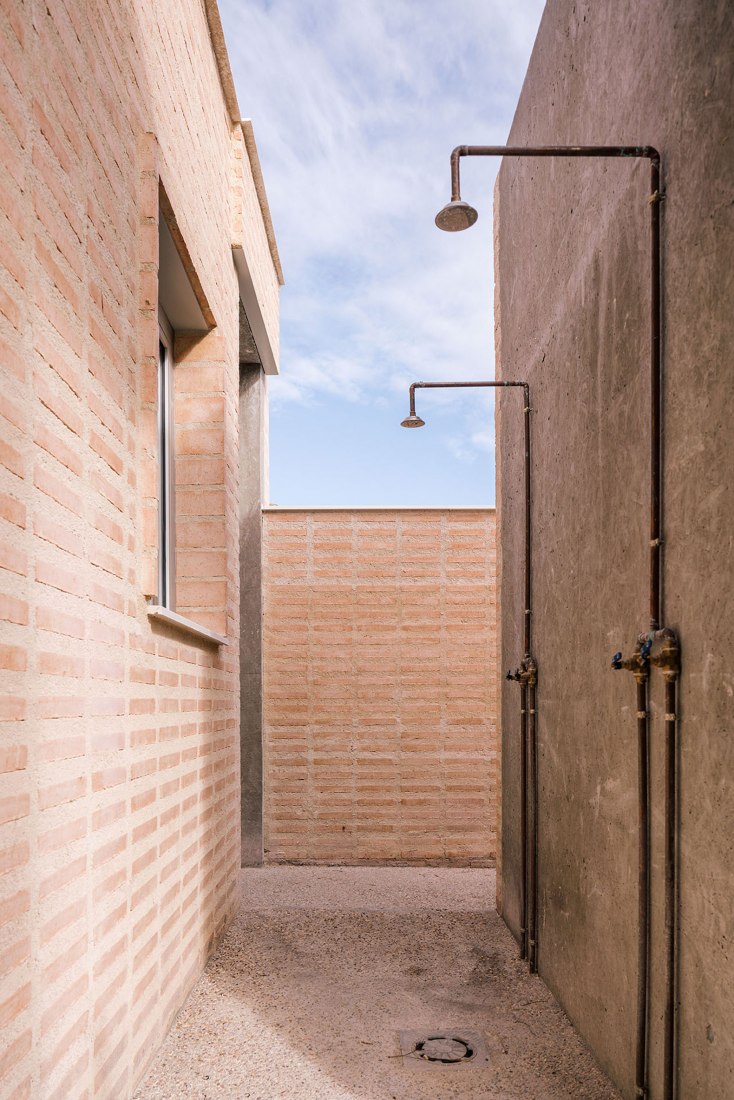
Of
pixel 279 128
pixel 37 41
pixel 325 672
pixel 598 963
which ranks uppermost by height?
pixel 279 128

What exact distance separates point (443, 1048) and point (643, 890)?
1.15 metres

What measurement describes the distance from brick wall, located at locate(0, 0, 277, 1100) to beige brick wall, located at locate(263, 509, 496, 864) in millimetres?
2818

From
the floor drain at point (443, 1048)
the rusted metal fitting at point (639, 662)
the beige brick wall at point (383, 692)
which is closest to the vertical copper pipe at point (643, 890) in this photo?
the rusted metal fitting at point (639, 662)

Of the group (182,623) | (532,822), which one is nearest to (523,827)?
(532,822)

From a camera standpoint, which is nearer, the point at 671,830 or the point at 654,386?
the point at 671,830

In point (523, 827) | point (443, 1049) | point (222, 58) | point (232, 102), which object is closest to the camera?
point (443, 1049)

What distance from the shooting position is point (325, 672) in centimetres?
658

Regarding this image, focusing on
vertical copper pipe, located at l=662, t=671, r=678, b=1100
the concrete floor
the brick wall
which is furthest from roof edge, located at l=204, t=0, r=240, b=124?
the concrete floor

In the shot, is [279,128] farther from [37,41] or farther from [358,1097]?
[358,1097]

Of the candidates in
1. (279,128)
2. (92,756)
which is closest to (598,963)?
(92,756)

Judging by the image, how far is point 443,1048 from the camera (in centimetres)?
290

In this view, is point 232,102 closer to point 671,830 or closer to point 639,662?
point 639,662

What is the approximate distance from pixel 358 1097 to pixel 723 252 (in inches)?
101

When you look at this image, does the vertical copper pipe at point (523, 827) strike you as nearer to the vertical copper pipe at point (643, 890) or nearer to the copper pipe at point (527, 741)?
the copper pipe at point (527, 741)
